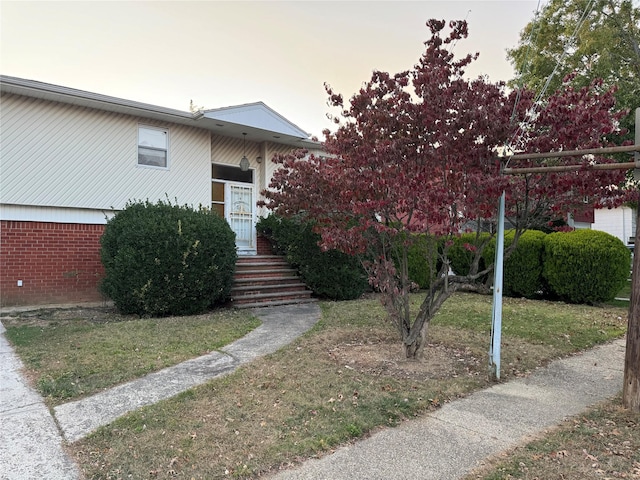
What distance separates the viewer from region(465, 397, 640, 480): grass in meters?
2.73

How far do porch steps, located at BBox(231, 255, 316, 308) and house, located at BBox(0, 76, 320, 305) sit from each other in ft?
7.22

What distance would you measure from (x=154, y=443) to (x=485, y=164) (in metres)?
3.87

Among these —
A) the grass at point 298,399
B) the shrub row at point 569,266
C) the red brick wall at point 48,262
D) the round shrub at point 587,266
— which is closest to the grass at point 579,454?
the grass at point 298,399

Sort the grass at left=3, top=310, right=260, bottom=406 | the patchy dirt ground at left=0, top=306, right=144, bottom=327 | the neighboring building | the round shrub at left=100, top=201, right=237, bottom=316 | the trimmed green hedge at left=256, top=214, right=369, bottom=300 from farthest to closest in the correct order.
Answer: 1. the neighboring building
2. the trimmed green hedge at left=256, top=214, right=369, bottom=300
3. the round shrub at left=100, top=201, right=237, bottom=316
4. the patchy dirt ground at left=0, top=306, right=144, bottom=327
5. the grass at left=3, top=310, right=260, bottom=406

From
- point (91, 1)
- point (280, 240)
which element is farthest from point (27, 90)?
point (280, 240)

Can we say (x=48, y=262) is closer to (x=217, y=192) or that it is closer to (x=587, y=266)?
(x=217, y=192)

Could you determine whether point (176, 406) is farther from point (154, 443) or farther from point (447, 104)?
point (447, 104)

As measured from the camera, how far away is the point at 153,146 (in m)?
10.4

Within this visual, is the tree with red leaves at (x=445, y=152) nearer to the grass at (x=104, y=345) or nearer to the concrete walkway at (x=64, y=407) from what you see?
the concrete walkway at (x=64, y=407)

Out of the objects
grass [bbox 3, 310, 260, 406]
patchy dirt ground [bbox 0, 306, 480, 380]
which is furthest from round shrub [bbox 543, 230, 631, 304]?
grass [bbox 3, 310, 260, 406]

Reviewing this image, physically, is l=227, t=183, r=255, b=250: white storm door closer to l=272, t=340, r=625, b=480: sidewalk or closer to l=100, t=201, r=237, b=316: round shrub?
l=100, t=201, r=237, b=316: round shrub

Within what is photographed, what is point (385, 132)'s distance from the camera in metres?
4.83

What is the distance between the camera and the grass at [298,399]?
290 cm

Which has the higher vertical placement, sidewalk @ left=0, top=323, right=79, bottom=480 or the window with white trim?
the window with white trim
